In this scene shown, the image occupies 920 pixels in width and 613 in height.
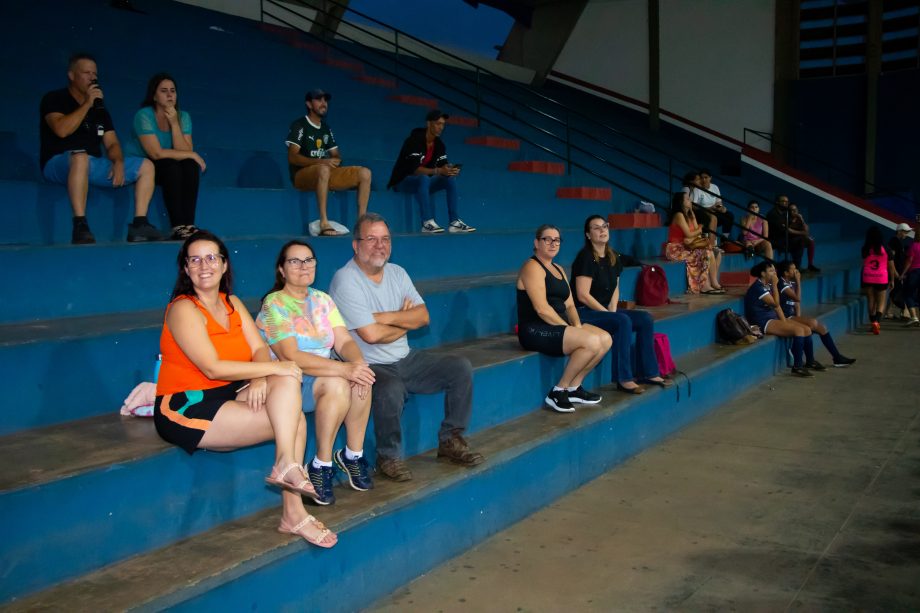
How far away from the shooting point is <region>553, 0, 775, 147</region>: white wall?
15.1 metres

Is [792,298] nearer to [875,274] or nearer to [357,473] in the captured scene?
[875,274]

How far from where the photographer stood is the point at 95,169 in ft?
15.0

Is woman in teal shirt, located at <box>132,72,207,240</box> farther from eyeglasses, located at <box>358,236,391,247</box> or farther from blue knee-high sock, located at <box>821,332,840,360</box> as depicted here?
blue knee-high sock, located at <box>821,332,840,360</box>

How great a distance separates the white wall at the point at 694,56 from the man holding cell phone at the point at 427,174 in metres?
9.88

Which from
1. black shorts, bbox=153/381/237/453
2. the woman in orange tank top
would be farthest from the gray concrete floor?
black shorts, bbox=153/381/237/453

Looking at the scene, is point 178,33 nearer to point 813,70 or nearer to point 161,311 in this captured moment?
point 161,311

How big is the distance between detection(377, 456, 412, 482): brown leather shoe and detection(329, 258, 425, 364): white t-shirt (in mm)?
511

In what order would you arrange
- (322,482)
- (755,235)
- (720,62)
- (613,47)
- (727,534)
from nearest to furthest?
(322,482) → (727,534) → (755,235) → (720,62) → (613,47)

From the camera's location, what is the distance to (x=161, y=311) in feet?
13.9

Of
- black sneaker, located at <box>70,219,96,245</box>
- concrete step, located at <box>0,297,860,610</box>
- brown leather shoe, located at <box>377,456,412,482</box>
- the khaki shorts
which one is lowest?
concrete step, located at <box>0,297,860,610</box>

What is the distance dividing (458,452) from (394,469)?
345mm

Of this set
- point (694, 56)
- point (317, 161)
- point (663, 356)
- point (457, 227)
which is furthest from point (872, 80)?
point (317, 161)

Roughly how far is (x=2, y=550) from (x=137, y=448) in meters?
0.57

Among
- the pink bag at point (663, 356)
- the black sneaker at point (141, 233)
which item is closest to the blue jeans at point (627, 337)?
the pink bag at point (663, 356)
